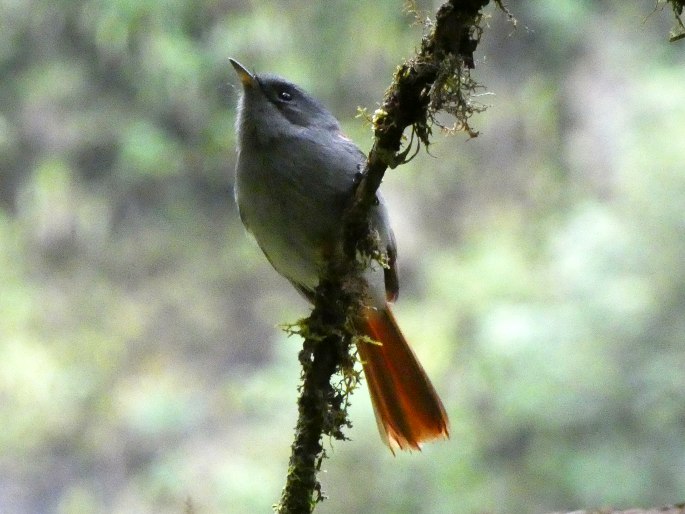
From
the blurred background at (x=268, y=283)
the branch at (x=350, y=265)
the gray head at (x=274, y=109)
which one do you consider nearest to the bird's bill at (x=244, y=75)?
the gray head at (x=274, y=109)

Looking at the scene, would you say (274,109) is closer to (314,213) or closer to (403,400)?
(314,213)

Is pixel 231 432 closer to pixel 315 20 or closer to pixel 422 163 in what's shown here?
pixel 422 163

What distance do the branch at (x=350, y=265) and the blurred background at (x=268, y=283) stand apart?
1.83 meters

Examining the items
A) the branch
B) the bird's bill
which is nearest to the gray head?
the bird's bill

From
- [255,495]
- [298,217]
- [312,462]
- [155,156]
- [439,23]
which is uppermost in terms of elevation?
[155,156]

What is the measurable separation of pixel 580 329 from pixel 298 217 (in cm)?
231

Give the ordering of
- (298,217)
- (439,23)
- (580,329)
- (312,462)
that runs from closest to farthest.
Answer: (439,23)
(312,462)
(298,217)
(580,329)

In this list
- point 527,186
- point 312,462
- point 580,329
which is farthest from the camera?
point 527,186

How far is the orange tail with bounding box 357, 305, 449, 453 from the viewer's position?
2.37 meters

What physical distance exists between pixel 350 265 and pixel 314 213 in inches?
10.8

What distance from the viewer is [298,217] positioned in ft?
6.88

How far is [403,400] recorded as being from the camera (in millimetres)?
2383

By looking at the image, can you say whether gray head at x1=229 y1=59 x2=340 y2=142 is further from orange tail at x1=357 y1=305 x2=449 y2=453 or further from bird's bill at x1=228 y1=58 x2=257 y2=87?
orange tail at x1=357 y1=305 x2=449 y2=453

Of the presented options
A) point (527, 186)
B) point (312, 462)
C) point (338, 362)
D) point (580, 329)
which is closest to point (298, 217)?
point (338, 362)
